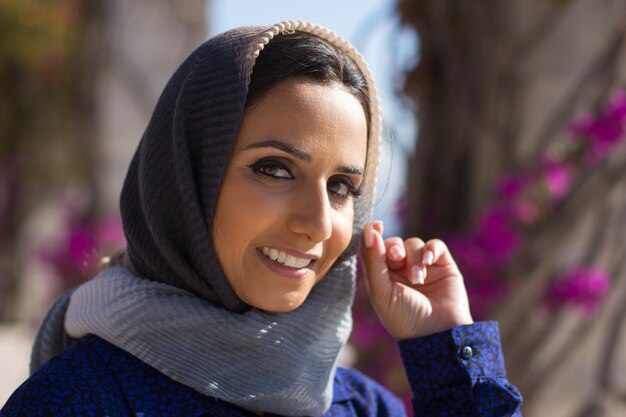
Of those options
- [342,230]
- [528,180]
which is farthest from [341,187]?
[528,180]

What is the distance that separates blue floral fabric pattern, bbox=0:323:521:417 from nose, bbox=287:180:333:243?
0.38 m

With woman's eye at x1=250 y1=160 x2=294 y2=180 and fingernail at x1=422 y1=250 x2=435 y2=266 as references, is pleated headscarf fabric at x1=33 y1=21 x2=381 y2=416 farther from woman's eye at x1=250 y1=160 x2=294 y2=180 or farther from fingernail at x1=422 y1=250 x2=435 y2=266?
fingernail at x1=422 y1=250 x2=435 y2=266

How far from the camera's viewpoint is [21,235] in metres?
13.1

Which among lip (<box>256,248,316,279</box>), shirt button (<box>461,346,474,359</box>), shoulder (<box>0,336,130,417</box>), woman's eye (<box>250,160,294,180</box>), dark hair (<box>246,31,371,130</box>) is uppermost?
dark hair (<box>246,31,371,130</box>)

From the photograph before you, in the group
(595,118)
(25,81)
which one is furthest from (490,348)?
(25,81)

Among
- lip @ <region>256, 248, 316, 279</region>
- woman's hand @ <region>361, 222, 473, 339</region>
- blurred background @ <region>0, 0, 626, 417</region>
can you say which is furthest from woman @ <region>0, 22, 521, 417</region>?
blurred background @ <region>0, 0, 626, 417</region>

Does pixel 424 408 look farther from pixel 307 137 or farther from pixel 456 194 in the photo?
pixel 456 194

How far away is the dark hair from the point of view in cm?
168

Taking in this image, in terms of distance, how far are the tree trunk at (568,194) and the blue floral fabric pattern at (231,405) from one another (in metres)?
1.70

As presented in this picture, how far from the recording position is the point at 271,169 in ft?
5.54

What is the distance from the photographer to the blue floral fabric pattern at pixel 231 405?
153 centimetres

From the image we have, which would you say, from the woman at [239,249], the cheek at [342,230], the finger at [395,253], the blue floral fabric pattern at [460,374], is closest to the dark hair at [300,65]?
the woman at [239,249]

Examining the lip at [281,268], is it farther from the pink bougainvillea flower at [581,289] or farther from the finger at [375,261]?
the pink bougainvillea flower at [581,289]

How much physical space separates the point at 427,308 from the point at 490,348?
17cm
